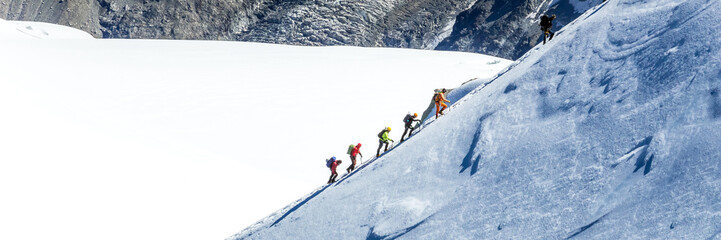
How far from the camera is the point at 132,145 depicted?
69.5 feet

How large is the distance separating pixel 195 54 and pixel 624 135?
27658mm

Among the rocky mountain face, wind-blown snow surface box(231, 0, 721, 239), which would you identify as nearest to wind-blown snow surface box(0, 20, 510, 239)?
wind-blown snow surface box(231, 0, 721, 239)

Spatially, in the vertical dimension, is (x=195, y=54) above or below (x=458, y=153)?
above

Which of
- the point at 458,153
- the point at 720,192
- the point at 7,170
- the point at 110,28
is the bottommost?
the point at 720,192

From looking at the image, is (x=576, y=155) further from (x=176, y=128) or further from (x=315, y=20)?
(x=315, y=20)

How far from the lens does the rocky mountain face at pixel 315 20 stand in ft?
305

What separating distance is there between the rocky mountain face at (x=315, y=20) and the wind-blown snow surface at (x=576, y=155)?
Result: 7917 centimetres

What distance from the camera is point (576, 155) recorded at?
33.4 feet

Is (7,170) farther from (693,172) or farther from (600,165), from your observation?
(693,172)

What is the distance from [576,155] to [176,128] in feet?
54.0

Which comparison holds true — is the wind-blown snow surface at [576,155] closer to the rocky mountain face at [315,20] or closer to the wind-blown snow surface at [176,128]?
the wind-blown snow surface at [176,128]

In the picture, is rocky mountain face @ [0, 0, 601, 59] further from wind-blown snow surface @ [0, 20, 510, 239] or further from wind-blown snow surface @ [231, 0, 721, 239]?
wind-blown snow surface @ [231, 0, 721, 239]

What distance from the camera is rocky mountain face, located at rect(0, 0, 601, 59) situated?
93000mm

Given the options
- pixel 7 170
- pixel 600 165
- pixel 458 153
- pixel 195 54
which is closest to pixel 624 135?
pixel 600 165
